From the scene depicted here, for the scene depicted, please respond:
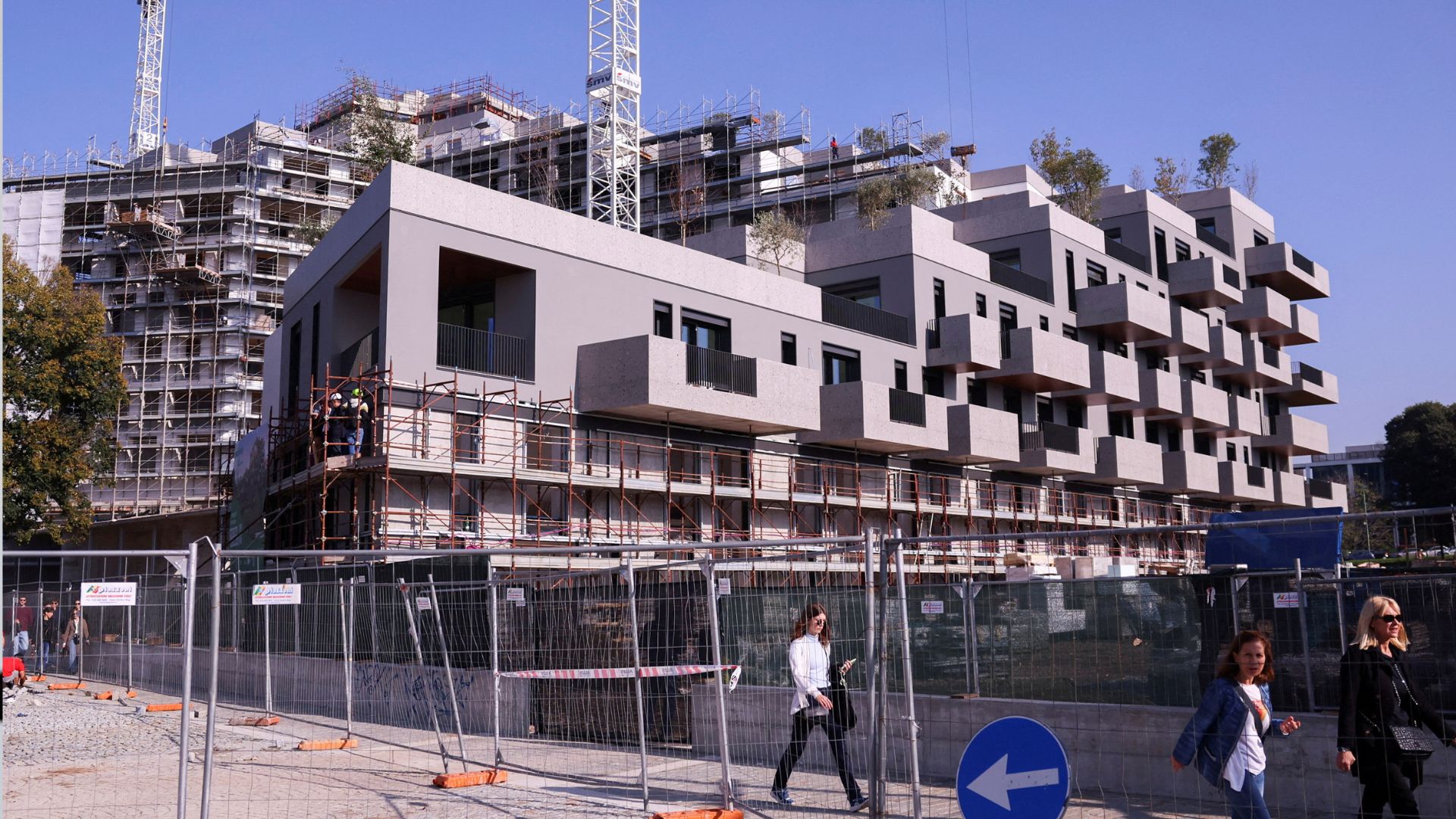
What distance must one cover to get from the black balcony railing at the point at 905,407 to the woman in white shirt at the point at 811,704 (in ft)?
85.0

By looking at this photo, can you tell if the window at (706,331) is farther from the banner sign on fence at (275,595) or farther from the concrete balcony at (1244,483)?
the concrete balcony at (1244,483)

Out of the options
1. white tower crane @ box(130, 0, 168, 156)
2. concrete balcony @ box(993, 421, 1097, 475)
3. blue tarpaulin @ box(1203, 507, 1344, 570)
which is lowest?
blue tarpaulin @ box(1203, 507, 1344, 570)

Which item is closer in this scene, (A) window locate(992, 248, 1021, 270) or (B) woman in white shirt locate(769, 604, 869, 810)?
(B) woman in white shirt locate(769, 604, 869, 810)

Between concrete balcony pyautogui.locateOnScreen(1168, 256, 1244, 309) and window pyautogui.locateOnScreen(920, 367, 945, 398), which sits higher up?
concrete balcony pyautogui.locateOnScreen(1168, 256, 1244, 309)

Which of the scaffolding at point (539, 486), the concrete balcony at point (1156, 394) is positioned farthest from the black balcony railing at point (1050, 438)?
the concrete balcony at point (1156, 394)

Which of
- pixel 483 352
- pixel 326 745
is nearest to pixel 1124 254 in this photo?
pixel 483 352

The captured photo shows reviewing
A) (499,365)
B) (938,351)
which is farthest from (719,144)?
(499,365)

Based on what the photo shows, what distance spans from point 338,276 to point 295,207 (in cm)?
4548

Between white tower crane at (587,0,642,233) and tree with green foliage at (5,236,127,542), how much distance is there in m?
23.8

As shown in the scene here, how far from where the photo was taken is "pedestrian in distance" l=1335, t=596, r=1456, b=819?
7.08 metres

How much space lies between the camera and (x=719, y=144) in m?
70.4

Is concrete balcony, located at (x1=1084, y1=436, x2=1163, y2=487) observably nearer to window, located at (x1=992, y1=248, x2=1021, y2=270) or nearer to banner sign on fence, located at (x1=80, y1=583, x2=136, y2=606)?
window, located at (x1=992, y1=248, x2=1021, y2=270)

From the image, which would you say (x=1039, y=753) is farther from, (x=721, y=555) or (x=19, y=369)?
(x=19, y=369)

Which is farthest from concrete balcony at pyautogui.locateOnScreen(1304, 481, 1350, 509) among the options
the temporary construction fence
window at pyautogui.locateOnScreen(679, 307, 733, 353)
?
the temporary construction fence
